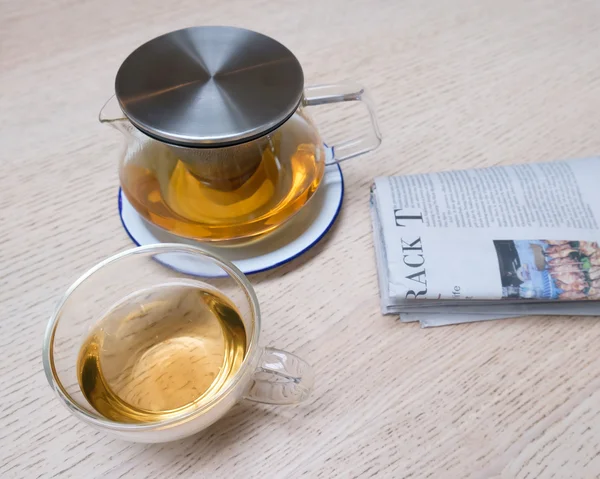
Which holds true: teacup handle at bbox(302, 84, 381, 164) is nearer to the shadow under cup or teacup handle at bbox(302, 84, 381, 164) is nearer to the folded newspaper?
the folded newspaper

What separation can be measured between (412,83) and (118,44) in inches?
13.2

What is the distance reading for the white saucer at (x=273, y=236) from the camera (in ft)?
1.38

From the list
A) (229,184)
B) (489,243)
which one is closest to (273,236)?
(229,184)

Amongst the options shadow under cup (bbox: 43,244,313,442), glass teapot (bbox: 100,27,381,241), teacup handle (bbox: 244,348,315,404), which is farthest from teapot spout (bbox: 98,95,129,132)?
Answer: teacup handle (bbox: 244,348,315,404)

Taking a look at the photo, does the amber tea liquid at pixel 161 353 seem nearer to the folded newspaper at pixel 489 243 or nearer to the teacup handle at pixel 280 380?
the teacup handle at pixel 280 380

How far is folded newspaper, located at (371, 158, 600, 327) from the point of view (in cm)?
39

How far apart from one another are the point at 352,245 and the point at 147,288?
0.17m

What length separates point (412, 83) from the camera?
575 millimetres

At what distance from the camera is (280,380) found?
336 millimetres

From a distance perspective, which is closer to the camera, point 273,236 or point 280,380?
point 280,380

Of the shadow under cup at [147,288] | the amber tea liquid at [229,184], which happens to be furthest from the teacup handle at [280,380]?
the amber tea liquid at [229,184]

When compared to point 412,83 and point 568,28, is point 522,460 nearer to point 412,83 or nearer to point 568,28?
point 412,83

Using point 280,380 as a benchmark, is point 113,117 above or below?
above

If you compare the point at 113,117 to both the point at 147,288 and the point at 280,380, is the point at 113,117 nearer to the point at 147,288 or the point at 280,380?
the point at 147,288
